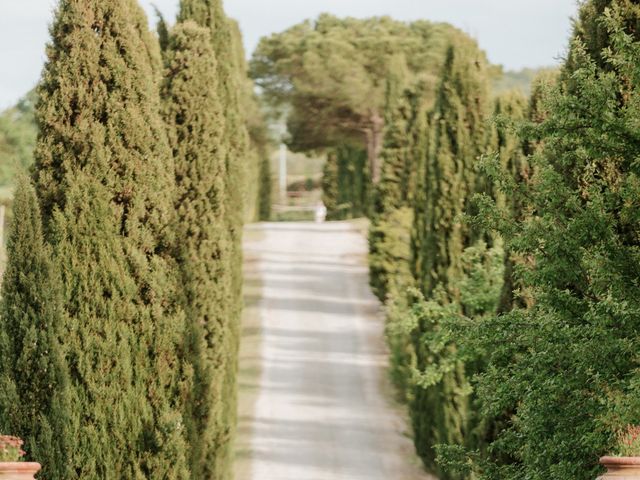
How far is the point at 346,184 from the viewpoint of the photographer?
66312 mm

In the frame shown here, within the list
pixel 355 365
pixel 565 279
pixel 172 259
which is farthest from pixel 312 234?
pixel 565 279

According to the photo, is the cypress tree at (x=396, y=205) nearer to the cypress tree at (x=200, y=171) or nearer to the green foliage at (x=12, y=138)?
the cypress tree at (x=200, y=171)

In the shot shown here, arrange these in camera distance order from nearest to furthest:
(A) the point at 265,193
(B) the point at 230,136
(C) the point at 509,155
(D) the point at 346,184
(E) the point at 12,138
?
(C) the point at 509,155
(B) the point at 230,136
(D) the point at 346,184
(A) the point at 265,193
(E) the point at 12,138

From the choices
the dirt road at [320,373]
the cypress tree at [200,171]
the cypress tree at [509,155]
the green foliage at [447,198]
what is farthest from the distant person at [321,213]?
the cypress tree at [200,171]

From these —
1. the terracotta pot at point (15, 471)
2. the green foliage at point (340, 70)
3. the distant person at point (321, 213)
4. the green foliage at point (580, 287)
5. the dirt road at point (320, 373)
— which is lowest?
the dirt road at point (320, 373)

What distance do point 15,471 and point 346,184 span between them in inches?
2224

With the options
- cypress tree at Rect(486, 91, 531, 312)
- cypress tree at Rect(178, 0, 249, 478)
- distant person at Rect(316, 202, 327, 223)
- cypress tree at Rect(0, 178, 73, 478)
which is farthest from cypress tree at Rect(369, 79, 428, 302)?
cypress tree at Rect(0, 178, 73, 478)

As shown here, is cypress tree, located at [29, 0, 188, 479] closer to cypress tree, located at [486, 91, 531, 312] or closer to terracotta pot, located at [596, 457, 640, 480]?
cypress tree, located at [486, 91, 531, 312]

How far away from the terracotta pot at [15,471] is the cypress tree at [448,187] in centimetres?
1698

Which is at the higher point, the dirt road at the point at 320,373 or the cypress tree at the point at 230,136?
the cypress tree at the point at 230,136

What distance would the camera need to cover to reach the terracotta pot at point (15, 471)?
10.0 m

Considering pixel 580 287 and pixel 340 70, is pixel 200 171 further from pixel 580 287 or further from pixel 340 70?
pixel 340 70

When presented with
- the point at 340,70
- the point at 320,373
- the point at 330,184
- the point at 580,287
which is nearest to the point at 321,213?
the point at 330,184

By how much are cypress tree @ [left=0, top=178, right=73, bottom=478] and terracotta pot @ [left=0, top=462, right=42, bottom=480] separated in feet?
11.7
